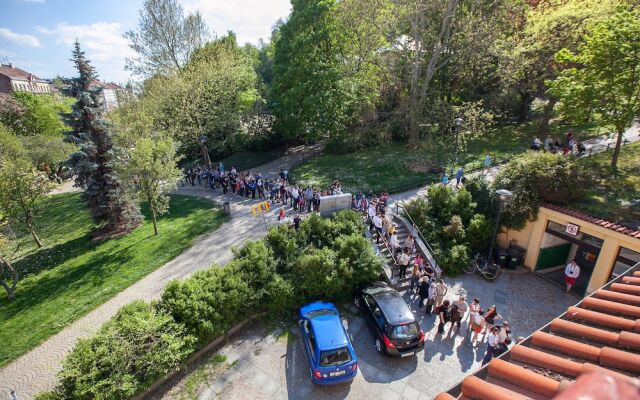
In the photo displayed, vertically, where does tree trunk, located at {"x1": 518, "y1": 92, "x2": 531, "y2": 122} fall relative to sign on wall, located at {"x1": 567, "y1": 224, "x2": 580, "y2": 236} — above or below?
above

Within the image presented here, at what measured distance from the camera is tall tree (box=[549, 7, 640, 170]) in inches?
622

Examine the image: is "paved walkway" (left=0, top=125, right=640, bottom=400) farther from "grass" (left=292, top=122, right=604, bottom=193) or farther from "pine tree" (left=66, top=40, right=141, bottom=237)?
"pine tree" (left=66, top=40, right=141, bottom=237)

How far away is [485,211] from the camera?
18.3 metres

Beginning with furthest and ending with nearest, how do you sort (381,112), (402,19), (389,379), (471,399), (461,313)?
(381,112)
(402,19)
(461,313)
(389,379)
(471,399)

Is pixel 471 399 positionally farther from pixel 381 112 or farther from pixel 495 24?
pixel 495 24

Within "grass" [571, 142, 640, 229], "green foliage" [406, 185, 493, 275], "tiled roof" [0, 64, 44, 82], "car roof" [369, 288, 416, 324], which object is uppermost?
"tiled roof" [0, 64, 44, 82]

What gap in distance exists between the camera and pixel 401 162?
88.5ft

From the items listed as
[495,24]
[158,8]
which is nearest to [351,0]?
[495,24]

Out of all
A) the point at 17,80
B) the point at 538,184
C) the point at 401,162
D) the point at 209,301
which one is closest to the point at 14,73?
the point at 17,80

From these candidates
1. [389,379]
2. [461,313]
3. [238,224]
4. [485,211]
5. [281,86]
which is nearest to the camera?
[389,379]

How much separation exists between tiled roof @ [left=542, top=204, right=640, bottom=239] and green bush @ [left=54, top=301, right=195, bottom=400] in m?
17.0

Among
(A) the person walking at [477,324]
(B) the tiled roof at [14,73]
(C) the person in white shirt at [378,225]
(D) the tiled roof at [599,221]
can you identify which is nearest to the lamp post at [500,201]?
(D) the tiled roof at [599,221]

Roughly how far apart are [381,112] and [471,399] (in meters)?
27.5

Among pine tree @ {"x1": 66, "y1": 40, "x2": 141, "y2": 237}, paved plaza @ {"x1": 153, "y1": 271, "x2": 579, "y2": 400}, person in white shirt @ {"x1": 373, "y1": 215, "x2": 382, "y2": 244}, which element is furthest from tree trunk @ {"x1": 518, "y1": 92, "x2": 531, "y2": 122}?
pine tree @ {"x1": 66, "y1": 40, "x2": 141, "y2": 237}
